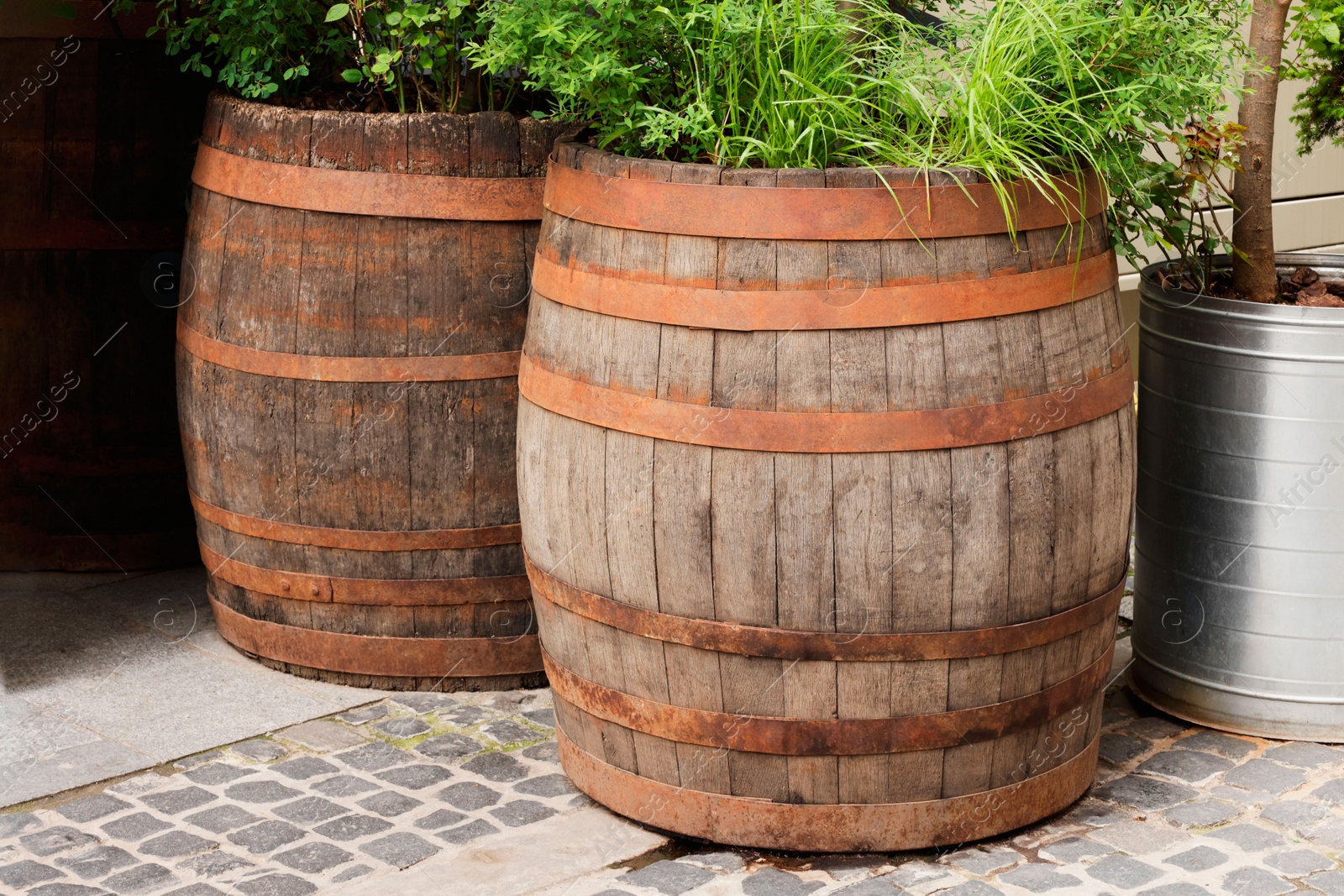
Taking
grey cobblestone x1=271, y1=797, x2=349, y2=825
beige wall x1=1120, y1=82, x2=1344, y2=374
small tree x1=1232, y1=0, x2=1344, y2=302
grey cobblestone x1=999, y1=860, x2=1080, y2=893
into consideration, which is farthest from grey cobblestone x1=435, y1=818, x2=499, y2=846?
beige wall x1=1120, y1=82, x2=1344, y2=374

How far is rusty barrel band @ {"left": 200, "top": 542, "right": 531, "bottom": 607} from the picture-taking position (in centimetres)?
371

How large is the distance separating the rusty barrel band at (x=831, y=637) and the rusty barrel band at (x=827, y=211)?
725mm

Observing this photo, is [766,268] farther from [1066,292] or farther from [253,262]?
[253,262]

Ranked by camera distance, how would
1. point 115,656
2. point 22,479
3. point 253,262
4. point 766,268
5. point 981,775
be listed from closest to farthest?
point 766,268 → point 981,775 → point 253,262 → point 115,656 → point 22,479

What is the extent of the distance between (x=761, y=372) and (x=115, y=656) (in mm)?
2054

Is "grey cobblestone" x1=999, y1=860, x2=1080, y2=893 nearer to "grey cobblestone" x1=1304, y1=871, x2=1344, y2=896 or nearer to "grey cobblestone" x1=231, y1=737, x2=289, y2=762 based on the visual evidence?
"grey cobblestone" x1=1304, y1=871, x2=1344, y2=896

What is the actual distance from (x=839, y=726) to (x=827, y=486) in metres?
0.47

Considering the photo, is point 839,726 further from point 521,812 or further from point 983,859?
point 521,812

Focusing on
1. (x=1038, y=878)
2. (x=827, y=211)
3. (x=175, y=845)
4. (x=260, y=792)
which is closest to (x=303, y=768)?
(x=260, y=792)

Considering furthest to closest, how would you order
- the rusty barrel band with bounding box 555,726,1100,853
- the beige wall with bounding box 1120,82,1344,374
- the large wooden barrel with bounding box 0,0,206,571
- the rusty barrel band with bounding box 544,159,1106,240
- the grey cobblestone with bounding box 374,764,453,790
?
the beige wall with bounding box 1120,82,1344,374 → the large wooden barrel with bounding box 0,0,206,571 → the grey cobblestone with bounding box 374,764,453,790 → the rusty barrel band with bounding box 555,726,1100,853 → the rusty barrel band with bounding box 544,159,1106,240

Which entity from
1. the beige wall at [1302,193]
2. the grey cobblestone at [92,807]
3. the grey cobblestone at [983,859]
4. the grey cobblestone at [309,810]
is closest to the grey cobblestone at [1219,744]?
the grey cobblestone at [983,859]

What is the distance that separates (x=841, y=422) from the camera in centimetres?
278

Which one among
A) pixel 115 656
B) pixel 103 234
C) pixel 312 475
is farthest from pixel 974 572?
pixel 103 234

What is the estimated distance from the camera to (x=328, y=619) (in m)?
3.79
